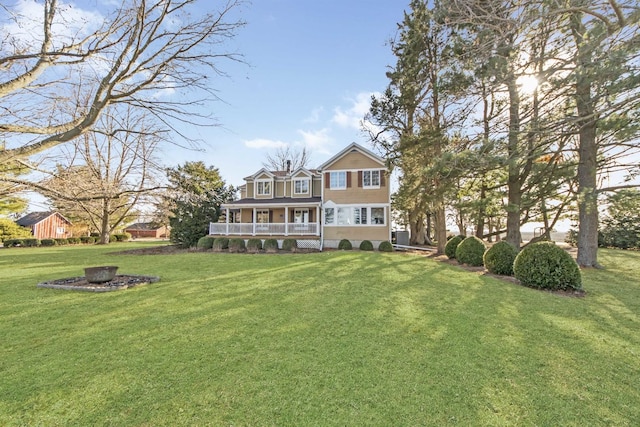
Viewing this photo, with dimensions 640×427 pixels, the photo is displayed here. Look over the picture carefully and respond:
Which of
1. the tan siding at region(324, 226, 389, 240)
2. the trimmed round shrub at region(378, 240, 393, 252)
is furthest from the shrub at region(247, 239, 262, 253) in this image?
the trimmed round shrub at region(378, 240, 393, 252)

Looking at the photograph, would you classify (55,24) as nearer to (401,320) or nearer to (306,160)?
(401,320)

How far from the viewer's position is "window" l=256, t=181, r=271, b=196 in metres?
24.3

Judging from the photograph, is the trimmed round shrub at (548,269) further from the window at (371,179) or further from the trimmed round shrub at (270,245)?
the trimmed round shrub at (270,245)

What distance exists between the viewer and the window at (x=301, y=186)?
2333 centimetres

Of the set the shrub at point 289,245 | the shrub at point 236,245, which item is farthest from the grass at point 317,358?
the shrub at point 236,245

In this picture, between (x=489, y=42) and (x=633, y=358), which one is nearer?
(x=633, y=358)

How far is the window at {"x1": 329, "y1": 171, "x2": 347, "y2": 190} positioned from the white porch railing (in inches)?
127

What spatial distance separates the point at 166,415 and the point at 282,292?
16.2 feet

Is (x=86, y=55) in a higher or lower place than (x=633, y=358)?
higher

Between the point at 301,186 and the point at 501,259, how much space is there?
1580 centimetres

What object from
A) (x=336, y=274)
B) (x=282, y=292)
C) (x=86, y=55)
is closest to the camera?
(x=86, y=55)

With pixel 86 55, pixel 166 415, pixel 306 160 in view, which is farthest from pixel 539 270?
pixel 306 160

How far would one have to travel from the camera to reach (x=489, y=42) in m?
8.34

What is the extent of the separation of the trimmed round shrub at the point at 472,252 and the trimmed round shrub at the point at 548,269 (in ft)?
12.6
